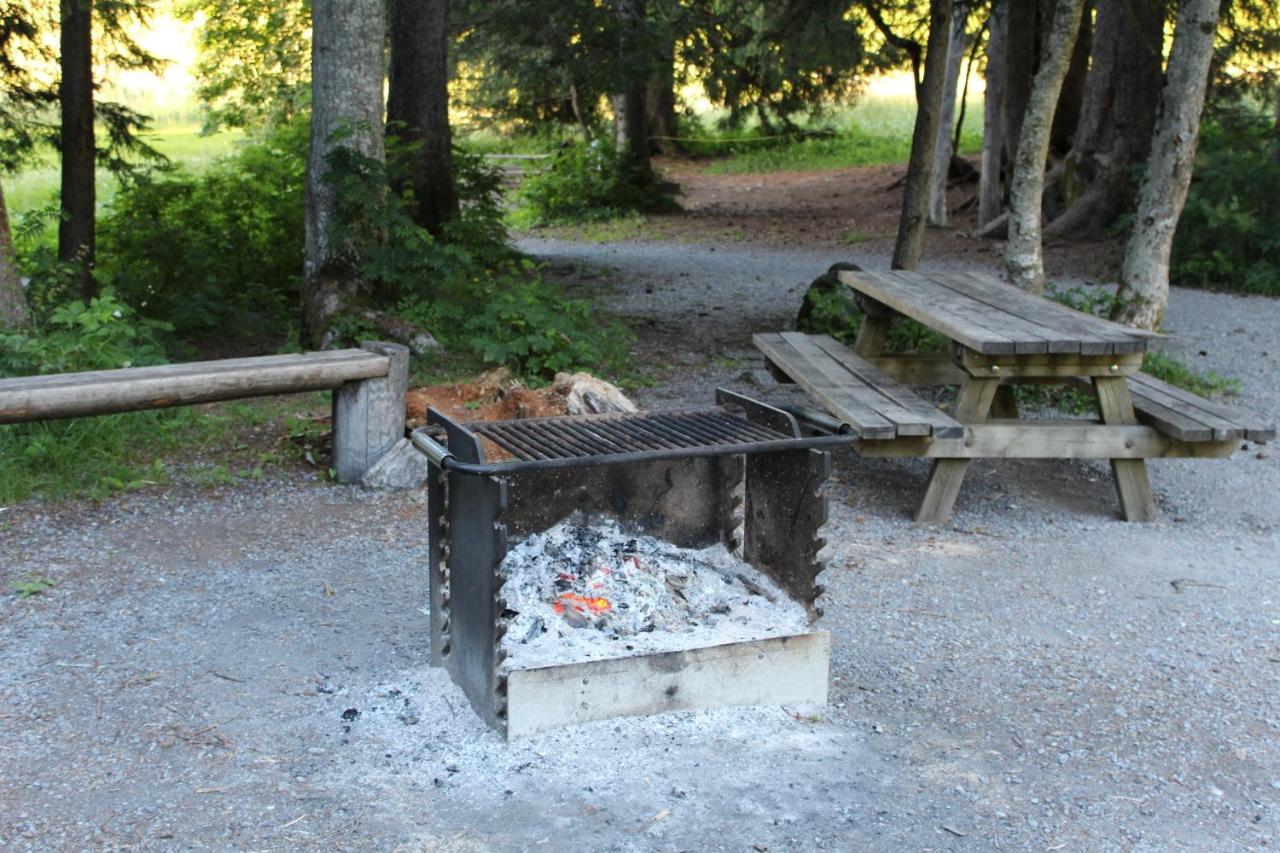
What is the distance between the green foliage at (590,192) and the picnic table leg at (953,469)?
534 inches

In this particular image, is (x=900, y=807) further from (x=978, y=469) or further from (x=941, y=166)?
(x=941, y=166)

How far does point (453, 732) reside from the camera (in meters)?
3.78

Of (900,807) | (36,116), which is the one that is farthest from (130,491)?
(36,116)

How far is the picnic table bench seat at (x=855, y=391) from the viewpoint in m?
5.54

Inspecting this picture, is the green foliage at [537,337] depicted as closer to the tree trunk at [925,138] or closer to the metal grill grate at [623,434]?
the tree trunk at [925,138]

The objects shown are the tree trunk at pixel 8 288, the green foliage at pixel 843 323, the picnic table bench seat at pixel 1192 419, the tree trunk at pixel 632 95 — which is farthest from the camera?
the tree trunk at pixel 632 95

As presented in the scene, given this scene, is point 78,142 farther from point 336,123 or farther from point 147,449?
point 147,449

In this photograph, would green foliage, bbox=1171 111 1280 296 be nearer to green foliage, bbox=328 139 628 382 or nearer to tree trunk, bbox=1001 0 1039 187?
tree trunk, bbox=1001 0 1039 187

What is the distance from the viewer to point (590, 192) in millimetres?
19516

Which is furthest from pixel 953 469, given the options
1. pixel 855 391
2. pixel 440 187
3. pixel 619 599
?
pixel 440 187

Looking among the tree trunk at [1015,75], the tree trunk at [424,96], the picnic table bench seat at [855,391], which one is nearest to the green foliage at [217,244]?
the tree trunk at [424,96]

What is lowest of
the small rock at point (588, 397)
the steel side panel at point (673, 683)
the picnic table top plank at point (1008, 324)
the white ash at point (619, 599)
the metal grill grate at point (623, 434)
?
the steel side panel at point (673, 683)

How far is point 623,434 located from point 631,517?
0.67 meters

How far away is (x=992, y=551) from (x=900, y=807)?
2468mm
